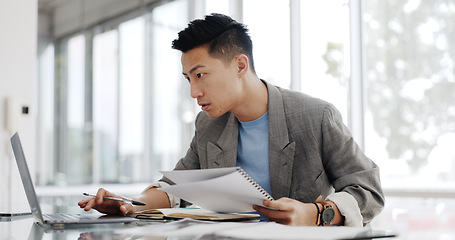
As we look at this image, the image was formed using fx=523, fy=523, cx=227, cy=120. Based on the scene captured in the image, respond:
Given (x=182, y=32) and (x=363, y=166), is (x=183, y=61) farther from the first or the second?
(x=363, y=166)

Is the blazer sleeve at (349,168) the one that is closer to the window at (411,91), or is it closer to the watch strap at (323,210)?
the watch strap at (323,210)

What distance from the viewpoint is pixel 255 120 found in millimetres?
1695

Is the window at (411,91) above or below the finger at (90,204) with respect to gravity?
above

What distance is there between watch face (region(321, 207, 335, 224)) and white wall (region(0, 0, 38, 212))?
2985 mm

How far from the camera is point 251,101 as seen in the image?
5.51ft

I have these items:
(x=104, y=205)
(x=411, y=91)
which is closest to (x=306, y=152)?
(x=104, y=205)

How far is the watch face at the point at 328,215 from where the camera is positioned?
117 cm

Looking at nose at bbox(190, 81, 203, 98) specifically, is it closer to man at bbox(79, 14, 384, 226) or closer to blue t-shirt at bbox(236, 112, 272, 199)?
man at bbox(79, 14, 384, 226)

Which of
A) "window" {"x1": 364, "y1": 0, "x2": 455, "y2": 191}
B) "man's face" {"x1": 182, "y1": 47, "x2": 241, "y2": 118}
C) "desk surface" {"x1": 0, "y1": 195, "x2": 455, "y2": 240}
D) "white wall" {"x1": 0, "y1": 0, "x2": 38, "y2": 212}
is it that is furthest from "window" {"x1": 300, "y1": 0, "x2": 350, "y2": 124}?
"man's face" {"x1": 182, "y1": 47, "x2": 241, "y2": 118}

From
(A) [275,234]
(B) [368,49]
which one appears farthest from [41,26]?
(A) [275,234]

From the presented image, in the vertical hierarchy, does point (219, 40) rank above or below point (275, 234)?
above

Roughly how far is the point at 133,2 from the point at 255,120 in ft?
13.3

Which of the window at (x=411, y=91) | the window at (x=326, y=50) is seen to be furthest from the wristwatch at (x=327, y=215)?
the window at (x=326, y=50)

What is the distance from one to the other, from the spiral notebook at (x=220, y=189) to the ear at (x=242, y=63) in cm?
59
